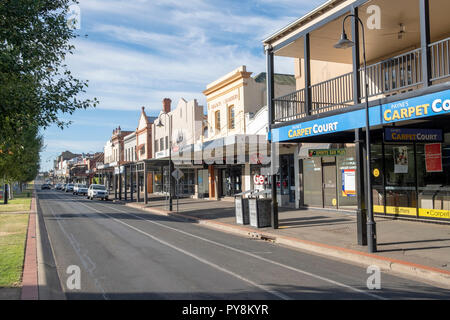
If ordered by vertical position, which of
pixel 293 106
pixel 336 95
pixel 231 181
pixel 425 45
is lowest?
pixel 231 181

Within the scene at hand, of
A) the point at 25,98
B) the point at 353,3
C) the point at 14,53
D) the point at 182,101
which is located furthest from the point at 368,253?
the point at 182,101

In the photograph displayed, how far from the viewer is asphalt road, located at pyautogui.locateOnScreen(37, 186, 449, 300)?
666 centimetres

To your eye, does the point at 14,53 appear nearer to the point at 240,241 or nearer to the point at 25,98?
the point at 25,98

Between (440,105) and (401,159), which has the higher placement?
(440,105)

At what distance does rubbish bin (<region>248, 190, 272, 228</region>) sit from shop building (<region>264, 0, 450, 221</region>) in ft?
7.90

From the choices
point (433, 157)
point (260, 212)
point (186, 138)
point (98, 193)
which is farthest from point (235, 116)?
point (98, 193)

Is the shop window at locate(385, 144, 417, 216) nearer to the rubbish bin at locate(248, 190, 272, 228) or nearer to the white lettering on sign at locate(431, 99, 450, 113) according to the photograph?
the rubbish bin at locate(248, 190, 272, 228)

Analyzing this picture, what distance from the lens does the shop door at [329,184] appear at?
18.9m

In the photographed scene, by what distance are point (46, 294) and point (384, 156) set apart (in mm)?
13749

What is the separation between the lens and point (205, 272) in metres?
8.19

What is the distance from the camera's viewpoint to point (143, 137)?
48.8 m

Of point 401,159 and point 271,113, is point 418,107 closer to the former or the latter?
point 271,113

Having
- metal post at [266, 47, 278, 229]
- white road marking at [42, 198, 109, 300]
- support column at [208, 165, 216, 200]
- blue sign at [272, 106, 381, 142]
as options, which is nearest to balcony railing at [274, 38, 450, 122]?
metal post at [266, 47, 278, 229]

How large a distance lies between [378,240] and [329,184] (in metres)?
8.00
